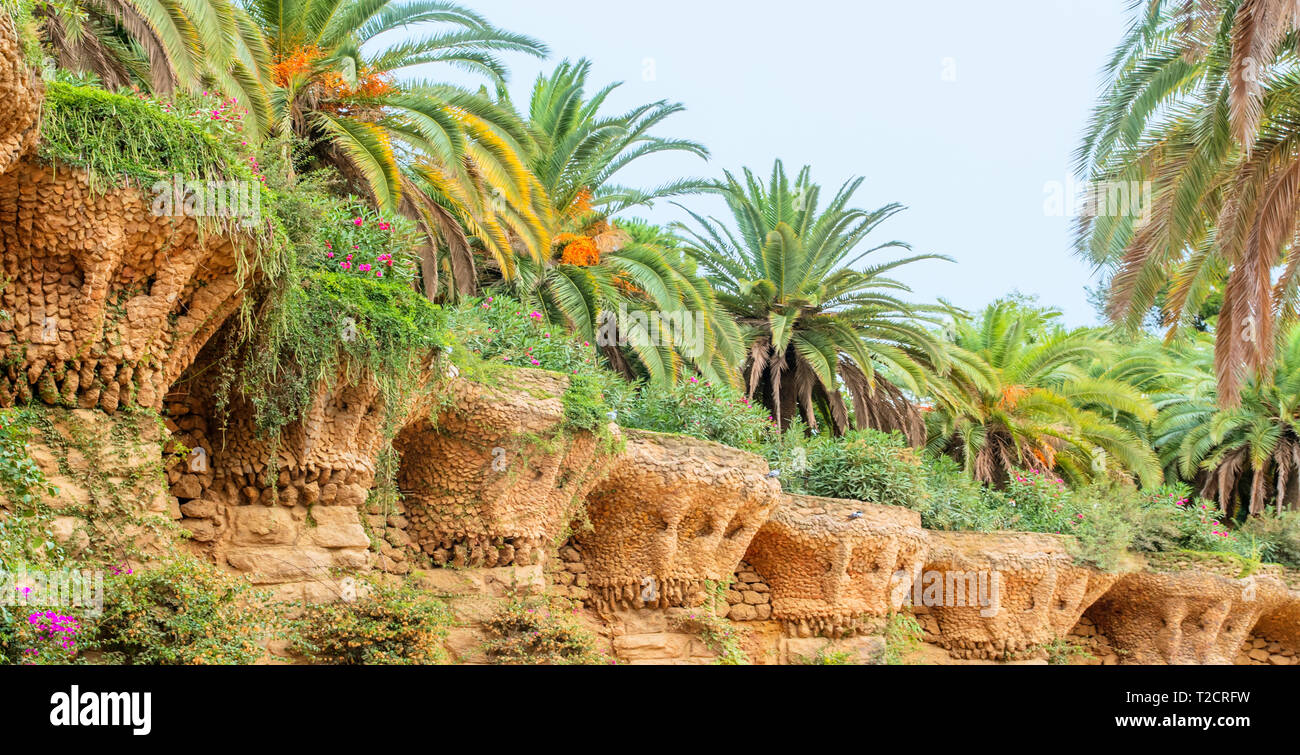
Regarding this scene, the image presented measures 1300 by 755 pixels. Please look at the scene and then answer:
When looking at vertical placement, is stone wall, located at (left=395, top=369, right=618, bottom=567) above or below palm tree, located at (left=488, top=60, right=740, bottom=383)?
below

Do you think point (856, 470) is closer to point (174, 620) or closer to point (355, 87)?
point (355, 87)

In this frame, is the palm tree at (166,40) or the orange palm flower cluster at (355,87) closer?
the palm tree at (166,40)

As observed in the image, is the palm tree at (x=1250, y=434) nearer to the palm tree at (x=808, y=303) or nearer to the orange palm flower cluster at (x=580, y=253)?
the palm tree at (x=808, y=303)

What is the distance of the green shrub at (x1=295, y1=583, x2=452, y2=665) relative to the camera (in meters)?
9.48

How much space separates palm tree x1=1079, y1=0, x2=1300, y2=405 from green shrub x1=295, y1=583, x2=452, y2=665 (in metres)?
8.78

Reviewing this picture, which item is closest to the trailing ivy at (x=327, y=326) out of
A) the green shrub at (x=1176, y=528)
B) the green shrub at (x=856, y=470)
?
the green shrub at (x=856, y=470)

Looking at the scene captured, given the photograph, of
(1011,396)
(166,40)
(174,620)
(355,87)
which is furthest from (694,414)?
(1011,396)

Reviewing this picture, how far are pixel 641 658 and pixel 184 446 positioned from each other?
619cm

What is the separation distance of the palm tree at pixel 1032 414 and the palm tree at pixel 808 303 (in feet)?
6.30

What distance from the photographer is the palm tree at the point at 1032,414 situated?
882 inches

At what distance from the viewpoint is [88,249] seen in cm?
755

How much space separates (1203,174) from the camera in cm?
1264

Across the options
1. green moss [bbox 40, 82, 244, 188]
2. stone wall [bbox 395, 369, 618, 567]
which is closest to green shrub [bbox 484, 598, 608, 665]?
stone wall [bbox 395, 369, 618, 567]

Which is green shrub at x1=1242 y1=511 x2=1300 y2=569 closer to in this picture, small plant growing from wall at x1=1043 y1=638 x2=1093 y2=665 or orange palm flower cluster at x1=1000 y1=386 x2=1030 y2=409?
orange palm flower cluster at x1=1000 y1=386 x2=1030 y2=409
